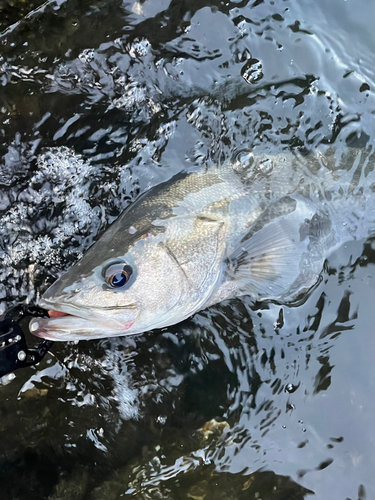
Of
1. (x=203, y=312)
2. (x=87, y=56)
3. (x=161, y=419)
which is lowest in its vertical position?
(x=161, y=419)

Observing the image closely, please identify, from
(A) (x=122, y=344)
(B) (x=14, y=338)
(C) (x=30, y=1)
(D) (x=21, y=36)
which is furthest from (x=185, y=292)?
(C) (x=30, y=1)

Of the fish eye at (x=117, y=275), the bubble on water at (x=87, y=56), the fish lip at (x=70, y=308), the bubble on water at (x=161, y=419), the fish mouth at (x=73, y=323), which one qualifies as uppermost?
the bubble on water at (x=87, y=56)

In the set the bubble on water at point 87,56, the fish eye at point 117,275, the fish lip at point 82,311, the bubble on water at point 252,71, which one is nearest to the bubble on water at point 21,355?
the fish lip at point 82,311

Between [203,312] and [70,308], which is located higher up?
[70,308]

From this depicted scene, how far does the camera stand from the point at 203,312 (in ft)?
10.2

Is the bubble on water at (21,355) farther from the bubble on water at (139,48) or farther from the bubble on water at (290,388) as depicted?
the bubble on water at (139,48)

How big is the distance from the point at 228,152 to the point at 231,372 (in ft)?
5.93

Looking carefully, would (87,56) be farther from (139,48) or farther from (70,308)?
(70,308)

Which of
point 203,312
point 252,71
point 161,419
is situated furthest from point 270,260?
point 252,71

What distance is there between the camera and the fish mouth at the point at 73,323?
2223 mm

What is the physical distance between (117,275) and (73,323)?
0.38m

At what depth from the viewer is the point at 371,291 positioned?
3.20 meters

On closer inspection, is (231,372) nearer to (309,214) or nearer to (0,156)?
(309,214)

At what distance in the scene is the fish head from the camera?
2.26 meters
